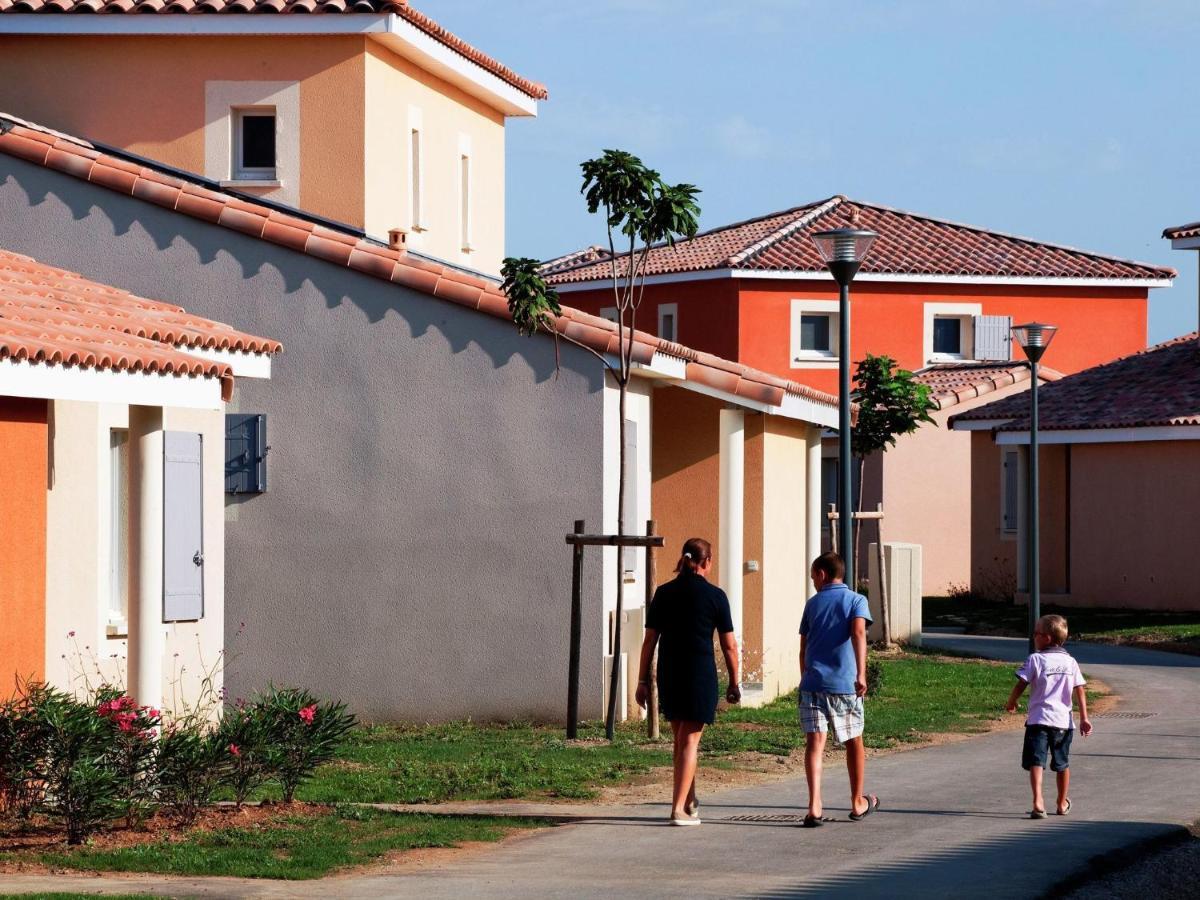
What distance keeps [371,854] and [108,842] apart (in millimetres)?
1396

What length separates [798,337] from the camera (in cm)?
4162

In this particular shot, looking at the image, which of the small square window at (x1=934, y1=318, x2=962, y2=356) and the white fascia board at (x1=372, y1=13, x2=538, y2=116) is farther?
the small square window at (x1=934, y1=318, x2=962, y2=356)

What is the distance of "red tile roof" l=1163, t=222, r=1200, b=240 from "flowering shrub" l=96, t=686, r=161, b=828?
25.7 m

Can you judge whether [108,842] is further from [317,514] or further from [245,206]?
[245,206]

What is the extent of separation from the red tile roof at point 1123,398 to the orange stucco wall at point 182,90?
15.0 m

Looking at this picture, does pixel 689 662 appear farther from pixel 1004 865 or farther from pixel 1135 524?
pixel 1135 524

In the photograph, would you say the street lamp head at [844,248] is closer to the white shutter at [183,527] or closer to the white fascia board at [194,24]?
the white shutter at [183,527]

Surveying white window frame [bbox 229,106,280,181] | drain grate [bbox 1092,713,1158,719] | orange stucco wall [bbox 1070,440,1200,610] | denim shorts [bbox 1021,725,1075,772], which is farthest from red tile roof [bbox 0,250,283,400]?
orange stucco wall [bbox 1070,440,1200,610]

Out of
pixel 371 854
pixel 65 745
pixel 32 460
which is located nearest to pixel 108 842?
pixel 65 745

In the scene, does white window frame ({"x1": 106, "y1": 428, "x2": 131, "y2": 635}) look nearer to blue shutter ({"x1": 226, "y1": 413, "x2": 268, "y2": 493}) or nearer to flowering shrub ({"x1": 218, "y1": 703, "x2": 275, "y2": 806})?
blue shutter ({"x1": 226, "y1": 413, "x2": 268, "y2": 493})

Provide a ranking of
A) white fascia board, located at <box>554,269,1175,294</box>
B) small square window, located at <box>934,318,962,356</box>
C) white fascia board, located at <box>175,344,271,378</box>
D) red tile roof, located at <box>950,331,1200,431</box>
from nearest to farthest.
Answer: white fascia board, located at <box>175,344,271,378</box>
red tile roof, located at <box>950,331,1200,431</box>
white fascia board, located at <box>554,269,1175,294</box>
small square window, located at <box>934,318,962,356</box>

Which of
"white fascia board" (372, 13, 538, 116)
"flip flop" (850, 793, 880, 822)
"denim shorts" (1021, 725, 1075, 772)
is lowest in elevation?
"flip flop" (850, 793, 880, 822)

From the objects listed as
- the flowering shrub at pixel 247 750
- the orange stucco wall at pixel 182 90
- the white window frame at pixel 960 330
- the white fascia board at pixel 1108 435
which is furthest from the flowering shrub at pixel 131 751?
the white window frame at pixel 960 330

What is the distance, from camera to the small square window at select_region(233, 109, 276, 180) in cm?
2158
